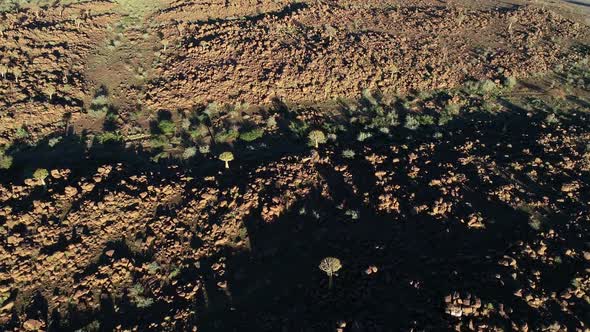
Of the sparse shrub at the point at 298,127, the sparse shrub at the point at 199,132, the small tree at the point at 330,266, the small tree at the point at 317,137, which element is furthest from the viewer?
the sparse shrub at the point at 298,127

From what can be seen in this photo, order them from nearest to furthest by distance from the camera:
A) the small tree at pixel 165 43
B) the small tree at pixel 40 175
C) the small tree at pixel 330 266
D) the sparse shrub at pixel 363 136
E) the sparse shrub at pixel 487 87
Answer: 1. the small tree at pixel 330 266
2. the small tree at pixel 40 175
3. the sparse shrub at pixel 363 136
4. the sparse shrub at pixel 487 87
5. the small tree at pixel 165 43

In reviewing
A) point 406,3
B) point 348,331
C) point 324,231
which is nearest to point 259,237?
point 324,231

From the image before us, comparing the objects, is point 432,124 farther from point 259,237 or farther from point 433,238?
point 259,237

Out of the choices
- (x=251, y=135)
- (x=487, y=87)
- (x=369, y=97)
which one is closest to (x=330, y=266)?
(x=251, y=135)

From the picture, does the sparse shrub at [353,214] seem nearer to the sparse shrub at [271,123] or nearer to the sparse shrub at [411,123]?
the sparse shrub at [271,123]

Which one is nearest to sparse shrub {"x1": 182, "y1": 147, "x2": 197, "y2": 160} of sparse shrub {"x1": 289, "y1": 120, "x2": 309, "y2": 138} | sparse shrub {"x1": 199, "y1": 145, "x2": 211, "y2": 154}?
sparse shrub {"x1": 199, "y1": 145, "x2": 211, "y2": 154}

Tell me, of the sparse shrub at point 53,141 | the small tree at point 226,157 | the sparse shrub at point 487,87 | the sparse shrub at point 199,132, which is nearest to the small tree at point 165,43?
the sparse shrub at point 199,132

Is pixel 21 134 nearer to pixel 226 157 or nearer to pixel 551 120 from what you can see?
pixel 226 157
